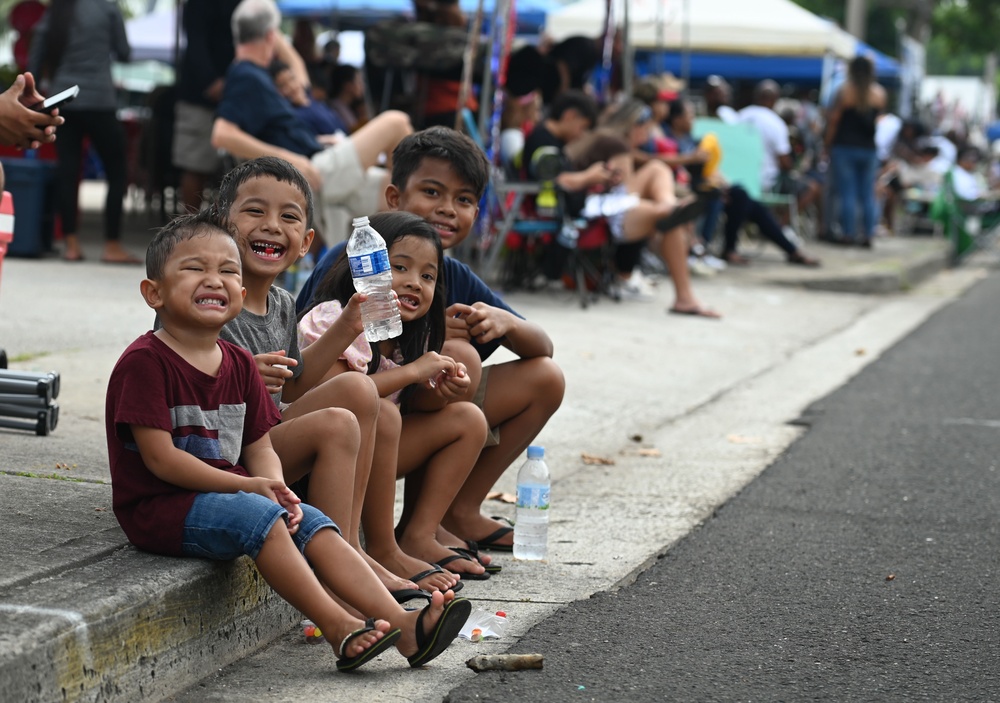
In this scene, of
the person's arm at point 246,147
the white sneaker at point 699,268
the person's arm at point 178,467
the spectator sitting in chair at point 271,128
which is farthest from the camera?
the white sneaker at point 699,268

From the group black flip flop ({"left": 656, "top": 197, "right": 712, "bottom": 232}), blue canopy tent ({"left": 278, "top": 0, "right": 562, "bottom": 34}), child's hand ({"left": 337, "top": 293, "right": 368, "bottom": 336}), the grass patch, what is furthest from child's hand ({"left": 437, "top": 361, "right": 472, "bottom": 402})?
blue canopy tent ({"left": 278, "top": 0, "right": 562, "bottom": 34})

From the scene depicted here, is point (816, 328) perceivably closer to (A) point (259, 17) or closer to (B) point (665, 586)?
(A) point (259, 17)

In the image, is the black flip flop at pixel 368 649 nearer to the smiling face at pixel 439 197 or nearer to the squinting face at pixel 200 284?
the squinting face at pixel 200 284

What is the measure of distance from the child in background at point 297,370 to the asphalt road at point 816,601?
1.66 ft

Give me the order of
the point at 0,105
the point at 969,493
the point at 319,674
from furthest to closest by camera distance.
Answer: the point at 969,493
the point at 0,105
the point at 319,674

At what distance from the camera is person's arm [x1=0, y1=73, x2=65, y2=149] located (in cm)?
386

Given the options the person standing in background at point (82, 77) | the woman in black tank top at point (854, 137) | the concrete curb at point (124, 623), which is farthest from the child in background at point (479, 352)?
the woman in black tank top at point (854, 137)

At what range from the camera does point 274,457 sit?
10.6 feet

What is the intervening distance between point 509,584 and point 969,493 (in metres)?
2.32

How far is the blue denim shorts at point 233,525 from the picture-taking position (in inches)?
117

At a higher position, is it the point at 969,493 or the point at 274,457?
the point at 274,457

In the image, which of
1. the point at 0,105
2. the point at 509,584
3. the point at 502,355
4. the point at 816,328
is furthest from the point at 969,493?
the point at 816,328

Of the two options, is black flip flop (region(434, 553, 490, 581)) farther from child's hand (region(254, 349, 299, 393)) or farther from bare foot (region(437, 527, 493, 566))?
child's hand (region(254, 349, 299, 393))

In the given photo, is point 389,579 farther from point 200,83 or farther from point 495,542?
point 200,83
